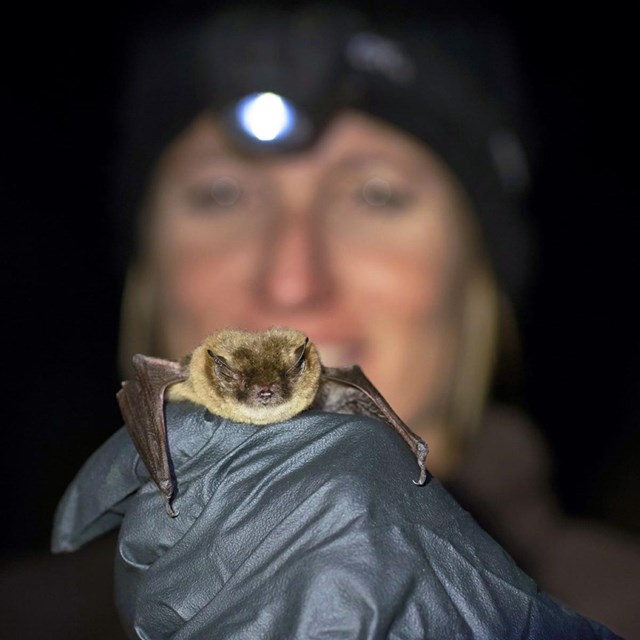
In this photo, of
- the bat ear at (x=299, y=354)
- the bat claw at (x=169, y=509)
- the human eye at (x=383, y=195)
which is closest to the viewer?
the bat claw at (x=169, y=509)

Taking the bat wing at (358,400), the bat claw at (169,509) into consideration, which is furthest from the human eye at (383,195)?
the bat claw at (169,509)

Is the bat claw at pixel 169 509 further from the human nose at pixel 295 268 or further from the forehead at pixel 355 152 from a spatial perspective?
the forehead at pixel 355 152

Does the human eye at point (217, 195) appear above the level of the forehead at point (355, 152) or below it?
below

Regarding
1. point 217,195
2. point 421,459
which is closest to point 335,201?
point 217,195

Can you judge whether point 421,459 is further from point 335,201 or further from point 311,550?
point 335,201

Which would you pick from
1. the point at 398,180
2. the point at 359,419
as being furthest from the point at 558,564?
the point at 359,419

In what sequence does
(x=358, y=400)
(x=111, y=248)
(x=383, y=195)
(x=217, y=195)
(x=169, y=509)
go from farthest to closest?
1. (x=111, y=248)
2. (x=217, y=195)
3. (x=383, y=195)
4. (x=358, y=400)
5. (x=169, y=509)

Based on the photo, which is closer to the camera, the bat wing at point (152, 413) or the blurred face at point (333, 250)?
the bat wing at point (152, 413)

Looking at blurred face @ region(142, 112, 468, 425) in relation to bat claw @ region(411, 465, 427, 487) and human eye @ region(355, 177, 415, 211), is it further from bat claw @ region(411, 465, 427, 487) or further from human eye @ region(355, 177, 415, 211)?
bat claw @ region(411, 465, 427, 487)
